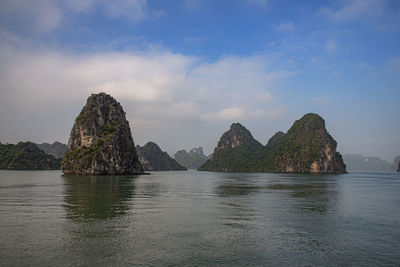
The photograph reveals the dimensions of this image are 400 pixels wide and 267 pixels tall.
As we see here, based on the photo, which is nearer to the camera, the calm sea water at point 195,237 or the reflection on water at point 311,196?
the calm sea water at point 195,237

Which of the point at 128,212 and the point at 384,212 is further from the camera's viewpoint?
the point at 384,212

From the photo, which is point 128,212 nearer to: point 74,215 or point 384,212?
point 74,215

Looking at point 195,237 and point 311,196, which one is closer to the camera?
point 195,237

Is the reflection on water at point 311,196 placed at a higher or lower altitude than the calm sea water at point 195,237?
lower

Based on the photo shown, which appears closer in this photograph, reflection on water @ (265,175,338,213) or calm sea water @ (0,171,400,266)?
calm sea water @ (0,171,400,266)

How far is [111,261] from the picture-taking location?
18156mm

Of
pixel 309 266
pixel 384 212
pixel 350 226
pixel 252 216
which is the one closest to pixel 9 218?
pixel 252 216

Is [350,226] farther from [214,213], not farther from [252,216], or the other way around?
[214,213]

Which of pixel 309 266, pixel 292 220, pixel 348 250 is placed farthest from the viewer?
pixel 292 220

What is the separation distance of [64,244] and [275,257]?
14558mm

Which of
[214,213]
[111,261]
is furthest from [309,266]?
[214,213]

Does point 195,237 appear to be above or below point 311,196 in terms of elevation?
above

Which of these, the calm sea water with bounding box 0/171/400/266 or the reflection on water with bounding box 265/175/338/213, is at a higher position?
the calm sea water with bounding box 0/171/400/266

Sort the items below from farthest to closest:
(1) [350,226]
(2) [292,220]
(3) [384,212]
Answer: (3) [384,212]
(2) [292,220]
(1) [350,226]
